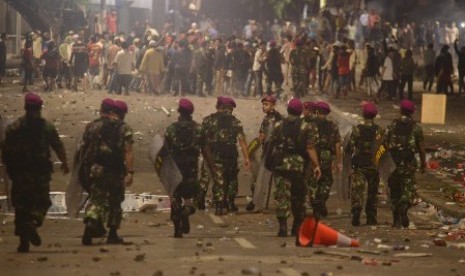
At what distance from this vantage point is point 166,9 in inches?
2559

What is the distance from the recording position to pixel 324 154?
19.2m

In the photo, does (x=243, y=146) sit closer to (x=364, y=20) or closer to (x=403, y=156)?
(x=403, y=156)

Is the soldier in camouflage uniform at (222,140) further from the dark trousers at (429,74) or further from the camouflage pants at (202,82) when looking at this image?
the dark trousers at (429,74)

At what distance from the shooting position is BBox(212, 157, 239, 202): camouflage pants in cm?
1921

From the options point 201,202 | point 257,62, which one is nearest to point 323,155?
point 201,202

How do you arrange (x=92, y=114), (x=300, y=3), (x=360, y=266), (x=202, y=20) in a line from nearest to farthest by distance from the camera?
(x=360, y=266) < (x=92, y=114) < (x=202, y=20) < (x=300, y=3)

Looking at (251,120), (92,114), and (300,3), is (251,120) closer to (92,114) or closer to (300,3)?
(92,114)

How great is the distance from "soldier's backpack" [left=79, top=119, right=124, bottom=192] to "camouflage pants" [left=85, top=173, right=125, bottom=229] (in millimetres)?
112

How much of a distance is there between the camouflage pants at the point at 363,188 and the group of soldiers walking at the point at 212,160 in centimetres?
1

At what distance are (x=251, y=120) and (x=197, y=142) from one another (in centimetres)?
2024

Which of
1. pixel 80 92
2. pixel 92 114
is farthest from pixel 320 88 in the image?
pixel 92 114

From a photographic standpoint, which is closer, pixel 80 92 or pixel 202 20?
pixel 80 92

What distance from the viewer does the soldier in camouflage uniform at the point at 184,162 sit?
16188 millimetres

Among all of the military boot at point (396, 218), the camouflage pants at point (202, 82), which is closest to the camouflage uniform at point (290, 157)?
the military boot at point (396, 218)
